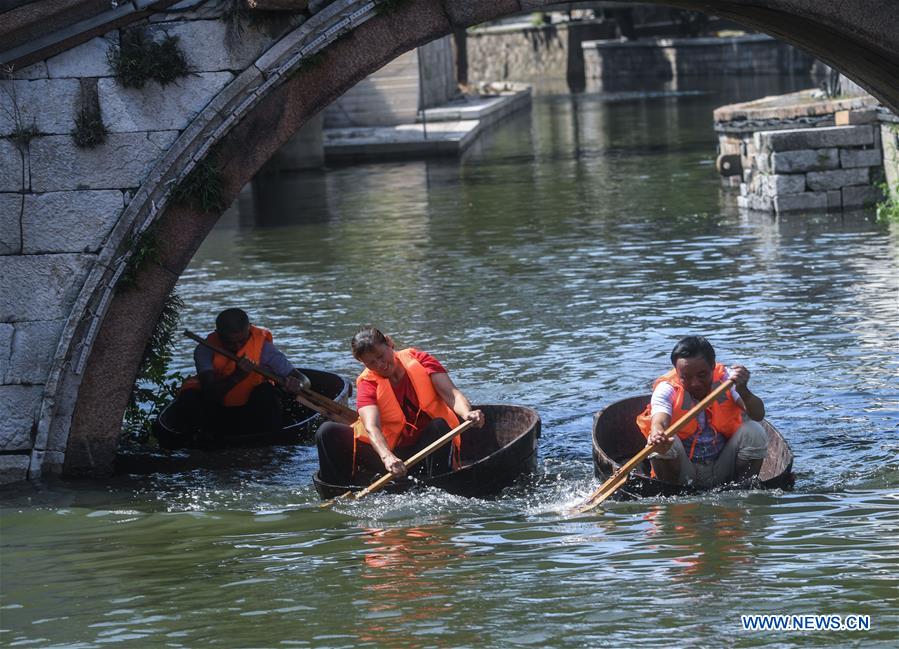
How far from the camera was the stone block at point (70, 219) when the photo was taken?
7.98 m

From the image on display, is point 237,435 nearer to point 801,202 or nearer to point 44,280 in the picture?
point 44,280

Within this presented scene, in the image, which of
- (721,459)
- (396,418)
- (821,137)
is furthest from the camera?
(821,137)

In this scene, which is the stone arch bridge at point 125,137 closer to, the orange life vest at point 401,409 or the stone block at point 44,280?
the stone block at point 44,280

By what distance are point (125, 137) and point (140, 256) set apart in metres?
0.64

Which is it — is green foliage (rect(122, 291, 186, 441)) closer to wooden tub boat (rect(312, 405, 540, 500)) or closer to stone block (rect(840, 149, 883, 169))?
wooden tub boat (rect(312, 405, 540, 500))

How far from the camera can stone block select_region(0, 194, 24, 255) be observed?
7988 mm

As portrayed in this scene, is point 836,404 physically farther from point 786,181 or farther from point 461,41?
point 461,41

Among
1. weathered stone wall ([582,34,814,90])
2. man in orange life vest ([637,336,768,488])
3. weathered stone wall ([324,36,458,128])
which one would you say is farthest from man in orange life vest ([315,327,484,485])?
weathered stone wall ([582,34,814,90])

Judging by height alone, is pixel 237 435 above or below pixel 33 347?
below

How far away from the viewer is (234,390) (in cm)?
918

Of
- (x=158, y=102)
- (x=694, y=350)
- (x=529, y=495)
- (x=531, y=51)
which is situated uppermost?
(x=531, y=51)

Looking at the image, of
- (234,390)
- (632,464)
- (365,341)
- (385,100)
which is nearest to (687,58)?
(385,100)

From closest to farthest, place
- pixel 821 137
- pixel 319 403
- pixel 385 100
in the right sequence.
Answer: pixel 319 403, pixel 821 137, pixel 385 100

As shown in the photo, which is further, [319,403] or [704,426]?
[319,403]
